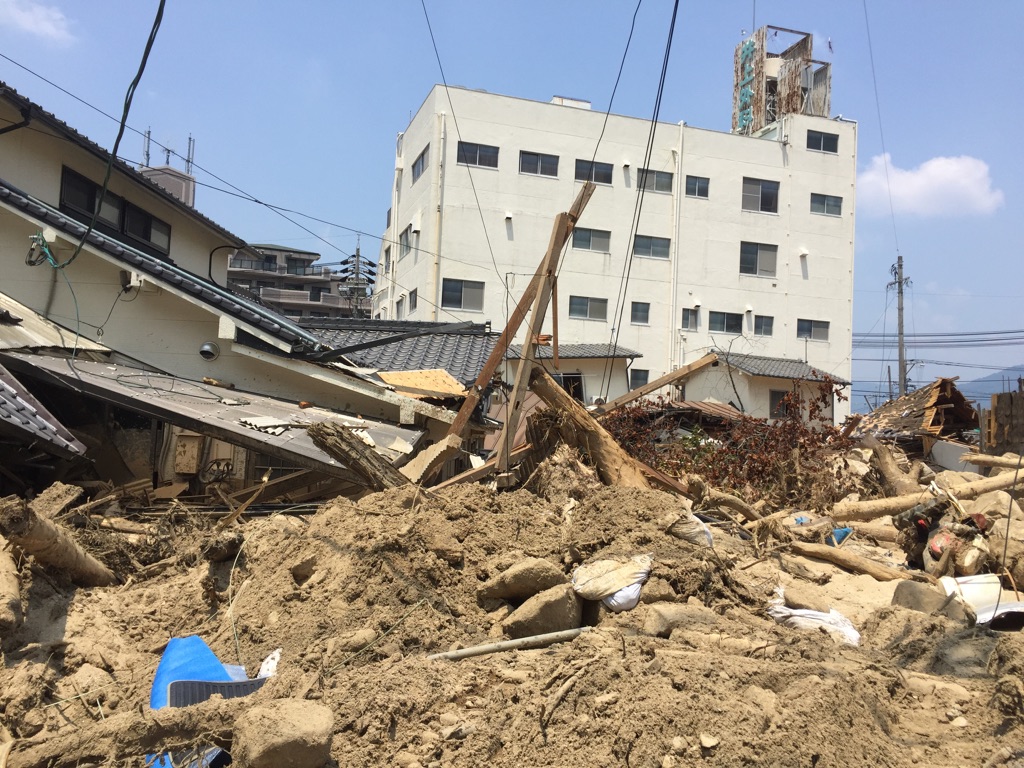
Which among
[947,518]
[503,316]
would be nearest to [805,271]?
[503,316]

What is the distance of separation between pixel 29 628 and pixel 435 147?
83.9ft

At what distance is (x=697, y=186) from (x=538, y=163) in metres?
6.67

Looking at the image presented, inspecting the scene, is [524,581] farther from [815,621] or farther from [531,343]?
[531,343]

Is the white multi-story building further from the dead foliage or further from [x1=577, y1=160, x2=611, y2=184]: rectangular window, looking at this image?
the dead foliage

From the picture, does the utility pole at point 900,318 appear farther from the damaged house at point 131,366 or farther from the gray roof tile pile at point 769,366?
the damaged house at point 131,366

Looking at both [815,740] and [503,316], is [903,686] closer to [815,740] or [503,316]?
[815,740]

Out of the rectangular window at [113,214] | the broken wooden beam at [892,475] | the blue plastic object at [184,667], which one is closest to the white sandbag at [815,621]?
the blue plastic object at [184,667]

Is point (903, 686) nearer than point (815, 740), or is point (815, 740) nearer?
point (815, 740)

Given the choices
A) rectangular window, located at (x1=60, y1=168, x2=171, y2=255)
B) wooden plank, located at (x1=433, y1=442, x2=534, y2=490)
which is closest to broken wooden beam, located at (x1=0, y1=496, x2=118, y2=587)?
wooden plank, located at (x1=433, y1=442, x2=534, y2=490)

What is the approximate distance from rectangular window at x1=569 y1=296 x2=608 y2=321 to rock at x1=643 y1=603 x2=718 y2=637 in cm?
2438

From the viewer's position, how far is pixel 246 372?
33.8 ft

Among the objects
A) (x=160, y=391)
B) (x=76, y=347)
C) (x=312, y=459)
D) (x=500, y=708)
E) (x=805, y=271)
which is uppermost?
(x=805, y=271)

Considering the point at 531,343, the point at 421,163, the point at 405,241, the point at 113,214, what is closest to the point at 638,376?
the point at 405,241

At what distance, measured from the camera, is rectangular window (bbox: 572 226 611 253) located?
2900 centimetres
